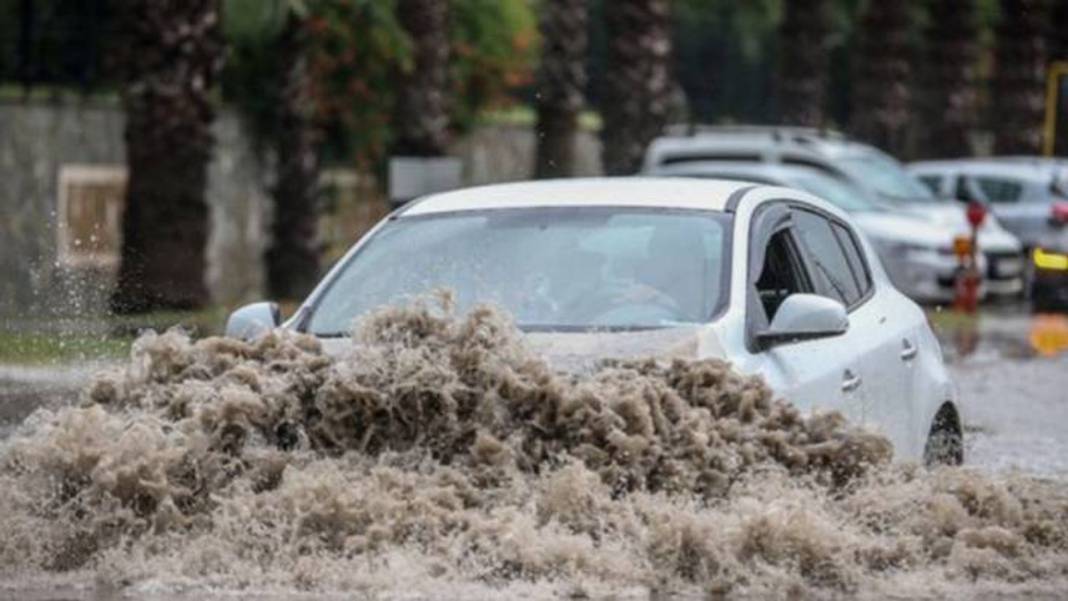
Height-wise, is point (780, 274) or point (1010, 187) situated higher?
point (1010, 187)

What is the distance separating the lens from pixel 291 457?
9.14 m

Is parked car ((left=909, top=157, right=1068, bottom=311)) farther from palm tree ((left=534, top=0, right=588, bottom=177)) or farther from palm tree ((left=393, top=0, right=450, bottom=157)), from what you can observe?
palm tree ((left=393, top=0, right=450, bottom=157))

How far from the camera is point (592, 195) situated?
36.0 ft

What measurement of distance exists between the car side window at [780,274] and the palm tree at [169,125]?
13775 mm

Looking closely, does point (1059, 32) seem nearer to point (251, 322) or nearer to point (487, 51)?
point (487, 51)

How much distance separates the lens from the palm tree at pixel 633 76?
3259 cm

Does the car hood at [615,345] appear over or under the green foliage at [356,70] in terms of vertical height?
under

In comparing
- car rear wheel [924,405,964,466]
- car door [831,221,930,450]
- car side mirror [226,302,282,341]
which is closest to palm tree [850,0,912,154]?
car rear wheel [924,405,964,466]

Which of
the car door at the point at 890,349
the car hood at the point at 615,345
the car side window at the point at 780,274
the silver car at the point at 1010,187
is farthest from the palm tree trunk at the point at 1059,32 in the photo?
the car hood at the point at 615,345

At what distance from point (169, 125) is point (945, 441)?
548 inches

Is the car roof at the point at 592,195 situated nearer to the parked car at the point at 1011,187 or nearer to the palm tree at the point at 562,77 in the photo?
the palm tree at the point at 562,77

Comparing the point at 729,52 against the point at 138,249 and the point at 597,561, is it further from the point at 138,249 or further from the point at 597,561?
the point at 597,561

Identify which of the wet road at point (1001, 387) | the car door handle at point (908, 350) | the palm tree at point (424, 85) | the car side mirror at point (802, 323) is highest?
the palm tree at point (424, 85)

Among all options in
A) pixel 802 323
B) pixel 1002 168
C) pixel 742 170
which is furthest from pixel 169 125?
pixel 802 323
